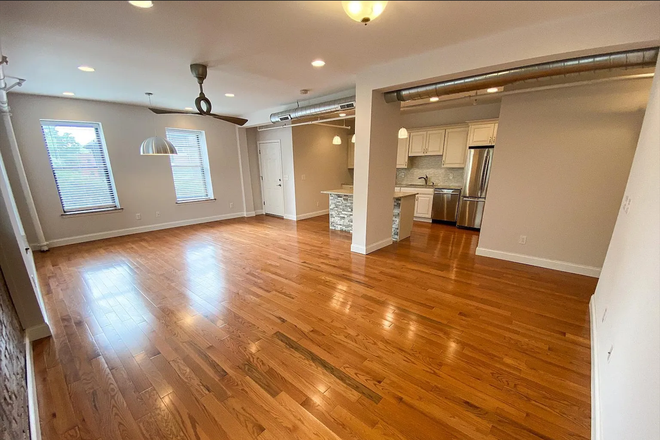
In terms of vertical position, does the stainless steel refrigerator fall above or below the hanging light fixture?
below

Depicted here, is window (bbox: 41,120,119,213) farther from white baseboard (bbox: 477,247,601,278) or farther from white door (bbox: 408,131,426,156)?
white baseboard (bbox: 477,247,601,278)

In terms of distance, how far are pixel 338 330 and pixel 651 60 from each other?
3.33m

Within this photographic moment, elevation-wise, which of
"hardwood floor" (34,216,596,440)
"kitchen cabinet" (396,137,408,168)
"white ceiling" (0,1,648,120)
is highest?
"white ceiling" (0,1,648,120)

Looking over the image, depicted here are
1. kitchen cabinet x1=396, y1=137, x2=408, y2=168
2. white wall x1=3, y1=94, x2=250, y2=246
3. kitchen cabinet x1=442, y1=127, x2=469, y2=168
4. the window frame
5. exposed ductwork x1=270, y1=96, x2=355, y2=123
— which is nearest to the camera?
exposed ductwork x1=270, y1=96, x2=355, y2=123

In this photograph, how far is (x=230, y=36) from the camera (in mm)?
2158

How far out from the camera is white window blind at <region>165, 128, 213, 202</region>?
5.62 meters

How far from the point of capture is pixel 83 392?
157 cm

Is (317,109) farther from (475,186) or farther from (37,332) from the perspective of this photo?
(37,332)

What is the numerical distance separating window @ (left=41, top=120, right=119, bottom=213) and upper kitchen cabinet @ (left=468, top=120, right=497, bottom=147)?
23.8ft

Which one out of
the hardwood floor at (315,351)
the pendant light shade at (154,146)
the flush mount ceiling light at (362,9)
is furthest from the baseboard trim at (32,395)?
the pendant light shade at (154,146)

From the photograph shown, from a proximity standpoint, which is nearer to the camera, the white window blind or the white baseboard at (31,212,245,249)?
the white baseboard at (31,212,245,249)

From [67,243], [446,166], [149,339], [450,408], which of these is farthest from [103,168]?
[446,166]

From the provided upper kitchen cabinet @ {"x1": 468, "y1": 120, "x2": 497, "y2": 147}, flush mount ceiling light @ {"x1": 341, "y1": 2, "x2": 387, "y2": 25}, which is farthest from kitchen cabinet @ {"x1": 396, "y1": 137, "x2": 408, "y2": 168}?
flush mount ceiling light @ {"x1": 341, "y1": 2, "x2": 387, "y2": 25}

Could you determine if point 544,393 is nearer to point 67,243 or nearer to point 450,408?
point 450,408
